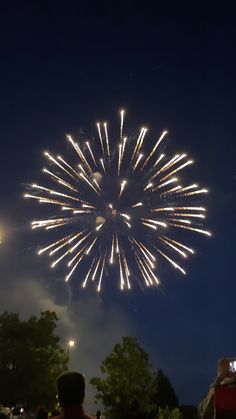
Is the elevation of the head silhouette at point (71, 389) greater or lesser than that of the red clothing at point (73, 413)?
greater

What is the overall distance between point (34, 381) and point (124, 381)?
31.4 ft

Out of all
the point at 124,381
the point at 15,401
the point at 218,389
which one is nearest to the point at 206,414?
the point at 218,389

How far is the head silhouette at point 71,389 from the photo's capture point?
4875mm

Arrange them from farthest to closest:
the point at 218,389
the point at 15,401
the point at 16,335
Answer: the point at 16,335, the point at 15,401, the point at 218,389

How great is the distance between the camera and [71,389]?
4.92 metres

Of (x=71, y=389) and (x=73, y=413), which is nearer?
(x=73, y=413)

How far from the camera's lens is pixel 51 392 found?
4653cm

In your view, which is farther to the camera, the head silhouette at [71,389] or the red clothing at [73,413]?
the head silhouette at [71,389]

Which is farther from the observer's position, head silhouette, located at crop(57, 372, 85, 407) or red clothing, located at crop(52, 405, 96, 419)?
head silhouette, located at crop(57, 372, 85, 407)

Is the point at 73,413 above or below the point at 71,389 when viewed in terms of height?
below

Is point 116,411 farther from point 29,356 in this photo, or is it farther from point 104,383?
point 29,356

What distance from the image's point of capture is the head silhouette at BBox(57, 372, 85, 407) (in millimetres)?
4875

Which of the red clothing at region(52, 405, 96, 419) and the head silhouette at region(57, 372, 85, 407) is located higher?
the head silhouette at region(57, 372, 85, 407)

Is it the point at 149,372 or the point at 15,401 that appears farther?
the point at 149,372
